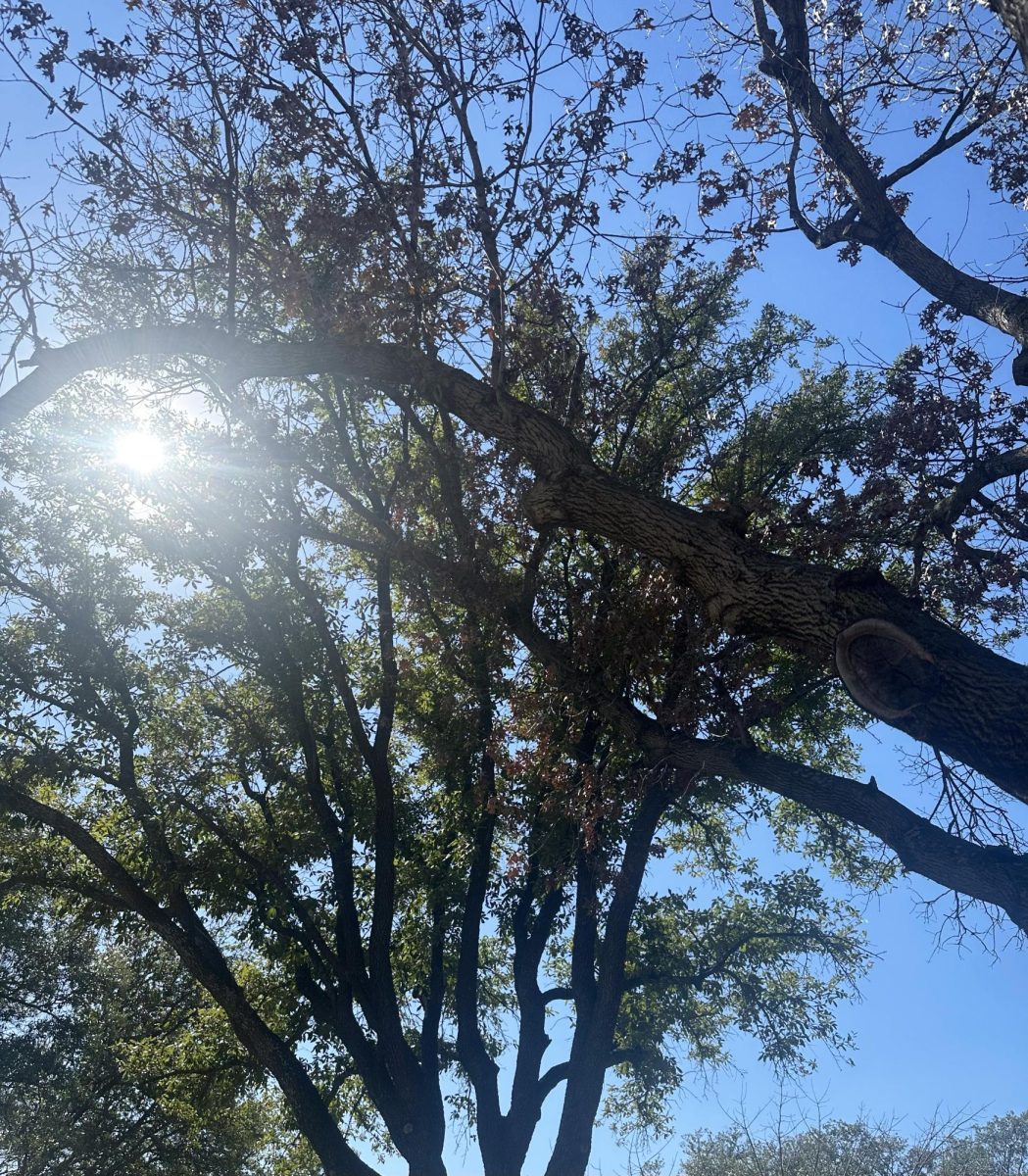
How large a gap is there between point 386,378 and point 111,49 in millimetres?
3641

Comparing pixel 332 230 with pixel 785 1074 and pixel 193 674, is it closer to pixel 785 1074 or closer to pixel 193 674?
pixel 193 674

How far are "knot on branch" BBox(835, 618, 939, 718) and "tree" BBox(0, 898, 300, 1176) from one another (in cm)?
1301

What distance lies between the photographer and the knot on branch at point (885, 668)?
5.58m

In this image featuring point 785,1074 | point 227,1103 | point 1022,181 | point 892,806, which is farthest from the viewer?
point 227,1103

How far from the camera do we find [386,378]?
8.28m

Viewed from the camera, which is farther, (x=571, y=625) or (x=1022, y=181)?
(x=571, y=625)

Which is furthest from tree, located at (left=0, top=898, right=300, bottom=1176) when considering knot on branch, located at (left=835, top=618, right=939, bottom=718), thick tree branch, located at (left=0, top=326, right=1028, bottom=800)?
knot on branch, located at (left=835, top=618, right=939, bottom=718)

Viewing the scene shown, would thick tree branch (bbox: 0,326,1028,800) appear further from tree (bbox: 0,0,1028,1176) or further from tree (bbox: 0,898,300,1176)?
tree (bbox: 0,898,300,1176)

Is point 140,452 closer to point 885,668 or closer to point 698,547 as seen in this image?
point 698,547

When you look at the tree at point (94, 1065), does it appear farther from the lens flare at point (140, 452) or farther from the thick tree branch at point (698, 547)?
the thick tree branch at point (698, 547)

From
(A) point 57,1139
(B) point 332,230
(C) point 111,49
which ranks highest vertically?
(C) point 111,49

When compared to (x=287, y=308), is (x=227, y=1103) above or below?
below

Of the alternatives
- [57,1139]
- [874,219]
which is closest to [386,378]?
[874,219]

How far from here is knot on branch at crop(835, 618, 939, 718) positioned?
558 cm
